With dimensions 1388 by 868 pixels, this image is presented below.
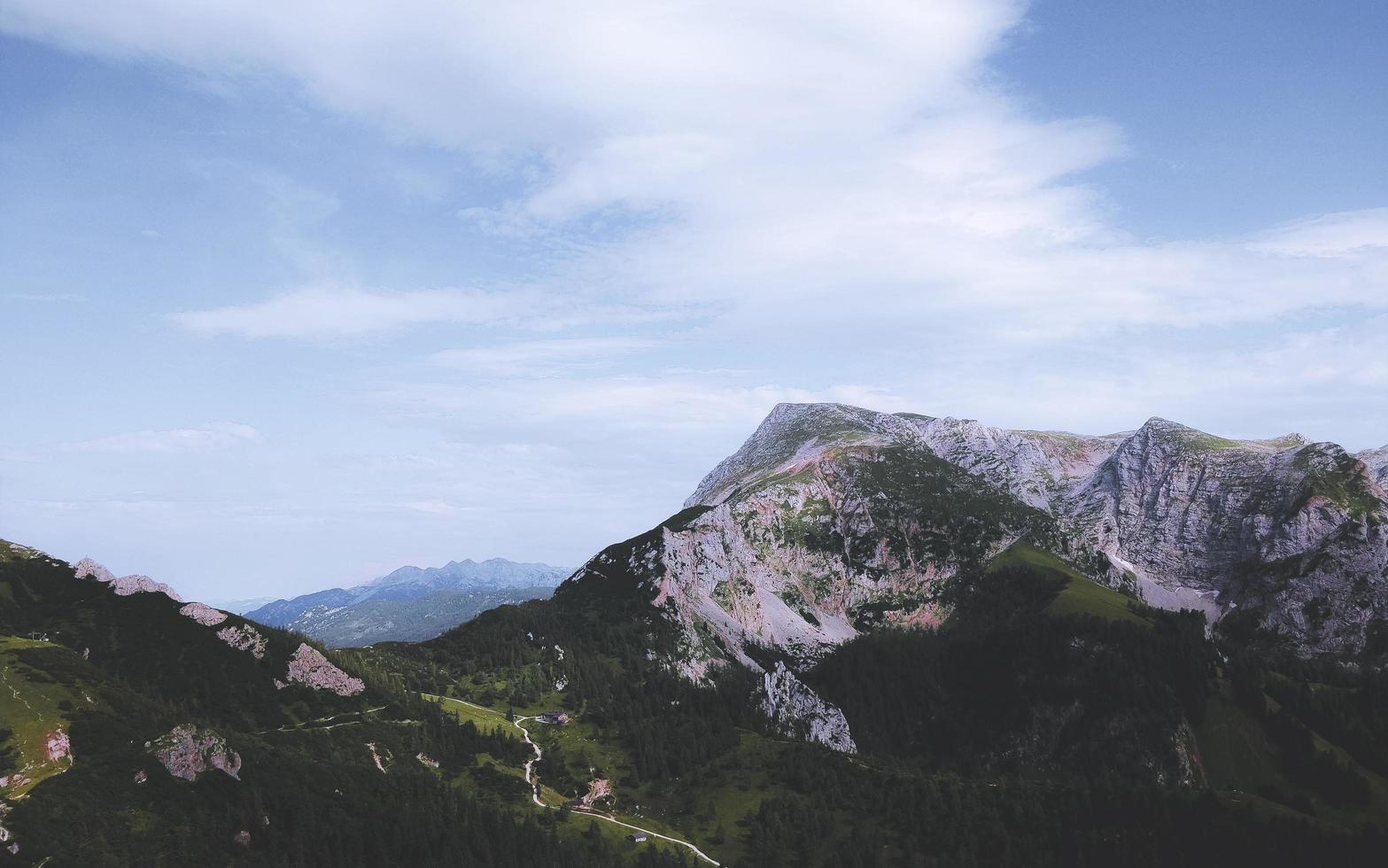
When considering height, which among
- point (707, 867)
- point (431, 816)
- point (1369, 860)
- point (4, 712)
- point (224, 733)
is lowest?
point (1369, 860)

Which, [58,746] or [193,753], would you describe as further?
[193,753]

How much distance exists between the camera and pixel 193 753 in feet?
532

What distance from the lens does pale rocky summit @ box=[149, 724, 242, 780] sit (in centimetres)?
15912

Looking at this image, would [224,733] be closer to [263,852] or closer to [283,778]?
[283,778]

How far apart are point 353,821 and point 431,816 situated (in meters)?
16.8

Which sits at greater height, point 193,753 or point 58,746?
point 58,746

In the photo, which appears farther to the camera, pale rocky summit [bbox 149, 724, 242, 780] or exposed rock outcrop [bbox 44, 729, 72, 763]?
pale rocky summit [bbox 149, 724, 242, 780]

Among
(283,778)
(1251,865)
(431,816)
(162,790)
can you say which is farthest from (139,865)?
(1251,865)

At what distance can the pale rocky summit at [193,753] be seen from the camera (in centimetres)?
15912

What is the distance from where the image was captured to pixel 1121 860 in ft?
655

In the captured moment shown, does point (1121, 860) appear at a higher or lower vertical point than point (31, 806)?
lower

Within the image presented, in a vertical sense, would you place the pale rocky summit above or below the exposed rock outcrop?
below

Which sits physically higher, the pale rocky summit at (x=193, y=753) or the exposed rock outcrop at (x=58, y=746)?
the exposed rock outcrop at (x=58, y=746)

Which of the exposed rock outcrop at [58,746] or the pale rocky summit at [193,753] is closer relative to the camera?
the exposed rock outcrop at [58,746]
